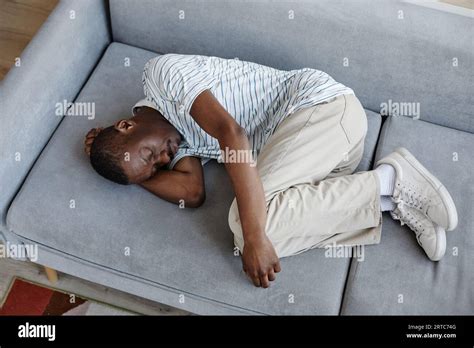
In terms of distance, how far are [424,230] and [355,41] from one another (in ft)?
1.62

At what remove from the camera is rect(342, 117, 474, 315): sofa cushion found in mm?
1251

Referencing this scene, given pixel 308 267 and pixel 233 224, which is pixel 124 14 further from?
pixel 308 267

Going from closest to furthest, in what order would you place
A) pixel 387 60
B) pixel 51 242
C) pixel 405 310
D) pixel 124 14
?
pixel 405 310
pixel 51 242
pixel 387 60
pixel 124 14

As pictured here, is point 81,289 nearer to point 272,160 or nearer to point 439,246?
point 272,160

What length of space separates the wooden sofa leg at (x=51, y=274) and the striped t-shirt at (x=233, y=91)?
16.8 inches

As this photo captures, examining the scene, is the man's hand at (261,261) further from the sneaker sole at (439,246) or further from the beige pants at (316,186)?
the sneaker sole at (439,246)

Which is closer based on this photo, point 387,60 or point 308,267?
point 308,267

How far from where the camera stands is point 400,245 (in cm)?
133

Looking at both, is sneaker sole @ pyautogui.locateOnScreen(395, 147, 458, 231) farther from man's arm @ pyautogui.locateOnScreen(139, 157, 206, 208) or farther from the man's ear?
the man's ear

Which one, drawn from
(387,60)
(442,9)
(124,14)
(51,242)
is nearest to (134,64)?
(124,14)

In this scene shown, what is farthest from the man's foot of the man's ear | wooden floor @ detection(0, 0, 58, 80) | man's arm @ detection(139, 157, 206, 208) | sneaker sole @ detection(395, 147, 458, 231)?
wooden floor @ detection(0, 0, 58, 80)

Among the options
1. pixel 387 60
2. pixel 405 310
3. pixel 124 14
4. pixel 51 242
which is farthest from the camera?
pixel 124 14

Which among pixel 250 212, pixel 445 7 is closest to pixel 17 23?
pixel 250 212
